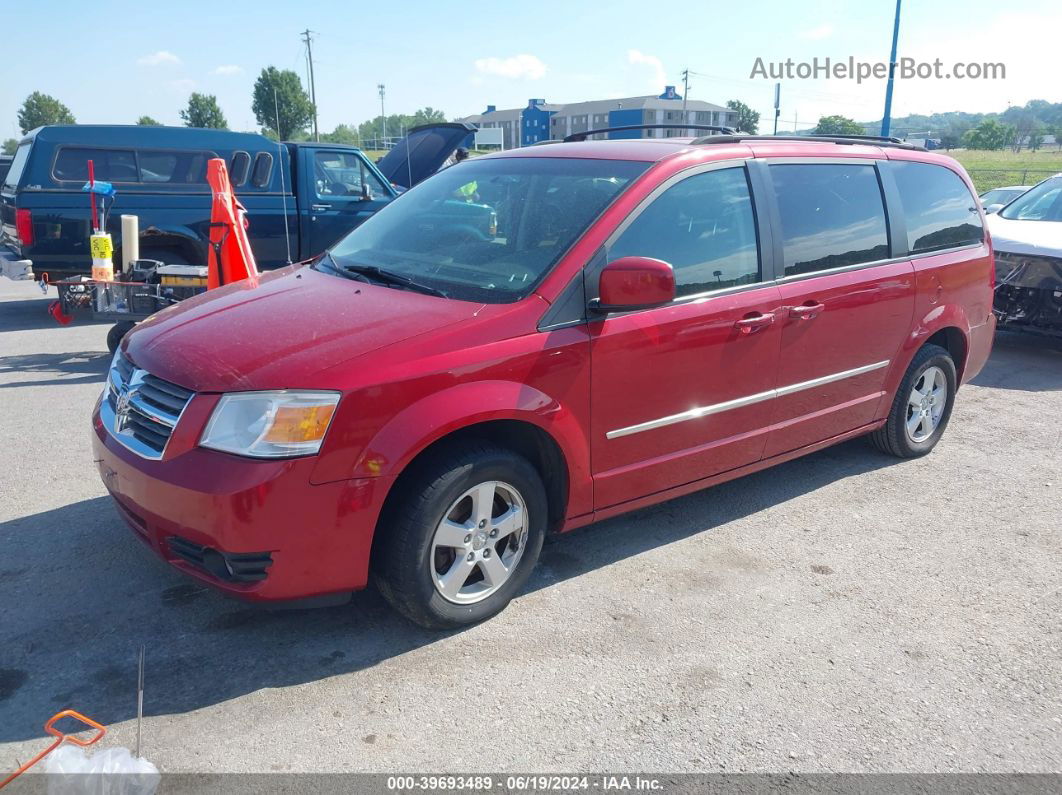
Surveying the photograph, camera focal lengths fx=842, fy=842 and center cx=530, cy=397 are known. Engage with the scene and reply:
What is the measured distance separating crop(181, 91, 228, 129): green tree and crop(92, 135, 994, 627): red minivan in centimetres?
8037

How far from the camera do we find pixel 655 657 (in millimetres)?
3186

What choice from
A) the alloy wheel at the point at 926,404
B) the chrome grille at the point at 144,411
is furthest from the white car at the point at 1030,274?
the chrome grille at the point at 144,411

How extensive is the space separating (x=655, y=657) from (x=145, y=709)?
1.79 m

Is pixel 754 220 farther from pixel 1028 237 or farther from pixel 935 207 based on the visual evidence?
pixel 1028 237

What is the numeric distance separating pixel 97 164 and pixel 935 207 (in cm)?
848

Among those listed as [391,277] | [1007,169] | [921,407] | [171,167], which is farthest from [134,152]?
[1007,169]

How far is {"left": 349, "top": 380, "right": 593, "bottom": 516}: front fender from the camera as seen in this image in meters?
2.90

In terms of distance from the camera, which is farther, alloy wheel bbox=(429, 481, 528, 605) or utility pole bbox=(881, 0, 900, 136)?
utility pole bbox=(881, 0, 900, 136)

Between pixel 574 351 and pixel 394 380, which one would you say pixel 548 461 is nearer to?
pixel 574 351

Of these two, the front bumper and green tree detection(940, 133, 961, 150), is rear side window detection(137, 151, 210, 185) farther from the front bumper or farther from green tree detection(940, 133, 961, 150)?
green tree detection(940, 133, 961, 150)

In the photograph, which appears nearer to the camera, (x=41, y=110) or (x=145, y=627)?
(x=145, y=627)

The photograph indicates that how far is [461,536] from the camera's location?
3191 mm

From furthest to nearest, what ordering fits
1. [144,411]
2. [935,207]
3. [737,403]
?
[935,207] → [737,403] → [144,411]

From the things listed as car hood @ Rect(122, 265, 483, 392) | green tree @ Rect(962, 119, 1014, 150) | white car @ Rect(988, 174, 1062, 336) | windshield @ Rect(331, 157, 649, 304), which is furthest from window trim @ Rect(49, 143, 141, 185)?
green tree @ Rect(962, 119, 1014, 150)
